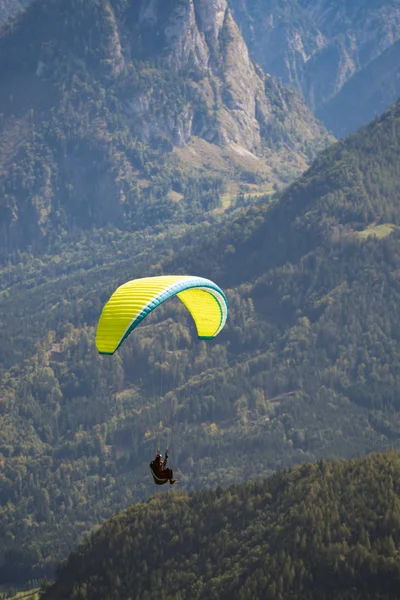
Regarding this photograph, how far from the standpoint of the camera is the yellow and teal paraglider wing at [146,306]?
98938 millimetres

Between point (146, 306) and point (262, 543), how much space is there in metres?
78.7

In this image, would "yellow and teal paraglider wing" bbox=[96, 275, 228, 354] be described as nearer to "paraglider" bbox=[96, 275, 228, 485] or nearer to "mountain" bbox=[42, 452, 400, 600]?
"paraglider" bbox=[96, 275, 228, 485]

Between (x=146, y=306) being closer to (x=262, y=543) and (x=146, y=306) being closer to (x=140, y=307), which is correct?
(x=140, y=307)

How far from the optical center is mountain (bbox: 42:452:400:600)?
15812 centimetres

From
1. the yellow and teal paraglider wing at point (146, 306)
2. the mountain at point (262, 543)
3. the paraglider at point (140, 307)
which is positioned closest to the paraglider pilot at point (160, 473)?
the paraglider at point (140, 307)

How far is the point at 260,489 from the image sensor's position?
620 ft

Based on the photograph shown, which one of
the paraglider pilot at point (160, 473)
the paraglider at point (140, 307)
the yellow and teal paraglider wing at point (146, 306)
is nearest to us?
the paraglider pilot at point (160, 473)

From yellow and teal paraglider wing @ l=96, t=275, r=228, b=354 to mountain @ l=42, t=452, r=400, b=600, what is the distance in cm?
5027

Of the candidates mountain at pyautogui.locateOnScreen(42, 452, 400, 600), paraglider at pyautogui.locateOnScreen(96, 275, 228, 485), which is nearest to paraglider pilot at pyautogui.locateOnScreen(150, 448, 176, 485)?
paraglider at pyautogui.locateOnScreen(96, 275, 228, 485)

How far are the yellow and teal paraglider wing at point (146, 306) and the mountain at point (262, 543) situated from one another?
50.3 meters

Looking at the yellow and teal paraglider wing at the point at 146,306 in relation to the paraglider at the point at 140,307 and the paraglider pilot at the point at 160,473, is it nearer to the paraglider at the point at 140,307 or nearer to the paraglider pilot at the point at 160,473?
the paraglider at the point at 140,307

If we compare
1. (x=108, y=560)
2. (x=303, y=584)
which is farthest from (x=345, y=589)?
(x=108, y=560)

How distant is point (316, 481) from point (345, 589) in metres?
28.6

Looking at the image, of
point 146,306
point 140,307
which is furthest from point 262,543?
point 140,307
